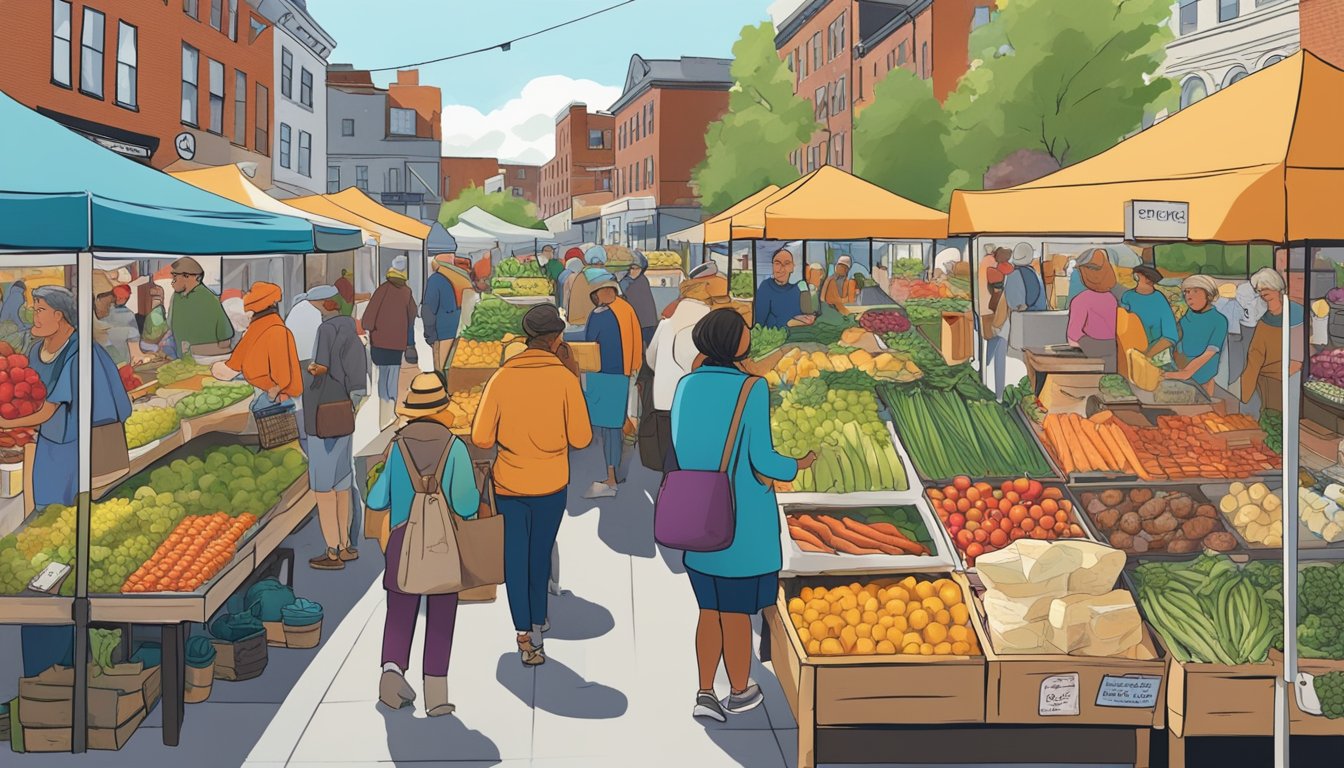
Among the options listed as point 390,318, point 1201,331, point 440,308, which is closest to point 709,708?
point 1201,331

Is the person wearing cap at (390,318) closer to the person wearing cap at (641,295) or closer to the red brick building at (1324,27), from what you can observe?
the person wearing cap at (641,295)

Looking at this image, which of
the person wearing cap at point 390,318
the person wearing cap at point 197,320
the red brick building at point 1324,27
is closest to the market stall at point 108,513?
the person wearing cap at point 197,320

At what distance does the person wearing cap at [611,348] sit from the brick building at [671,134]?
59937mm

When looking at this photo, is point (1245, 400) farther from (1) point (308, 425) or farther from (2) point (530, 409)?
(1) point (308, 425)

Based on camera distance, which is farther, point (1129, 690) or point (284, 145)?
point (284, 145)

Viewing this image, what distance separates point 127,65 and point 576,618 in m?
21.3

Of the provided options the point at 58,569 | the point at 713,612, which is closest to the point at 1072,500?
the point at 713,612

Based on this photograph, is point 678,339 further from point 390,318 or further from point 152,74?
point 152,74

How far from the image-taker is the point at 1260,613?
5414 mm

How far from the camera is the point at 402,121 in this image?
89.2 m

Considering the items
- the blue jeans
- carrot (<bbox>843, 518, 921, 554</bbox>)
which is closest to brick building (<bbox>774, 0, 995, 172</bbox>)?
carrot (<bbox>843, 518, 921, 554</bbox>)

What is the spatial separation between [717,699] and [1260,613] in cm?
261

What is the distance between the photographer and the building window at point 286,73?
1465 inches

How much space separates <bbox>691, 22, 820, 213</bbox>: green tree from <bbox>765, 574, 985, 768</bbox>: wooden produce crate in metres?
50.8
